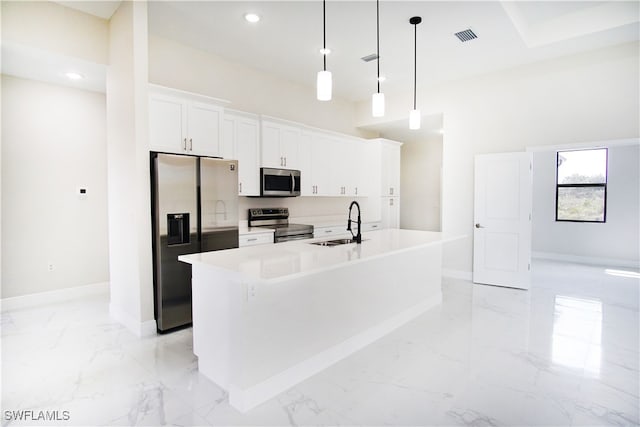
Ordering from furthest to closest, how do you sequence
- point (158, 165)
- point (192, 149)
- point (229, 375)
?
1. point (192, 149)
2. point (158, 165)
3. point (229, 375)

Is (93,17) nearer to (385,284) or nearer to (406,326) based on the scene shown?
(385,284)

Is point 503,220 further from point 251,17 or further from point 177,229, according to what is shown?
point 177,229

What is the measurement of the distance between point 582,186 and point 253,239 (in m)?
6.89

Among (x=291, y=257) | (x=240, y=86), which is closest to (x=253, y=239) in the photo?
(x=291, y=257)

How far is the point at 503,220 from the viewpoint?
16.5 feet

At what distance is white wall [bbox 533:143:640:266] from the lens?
6516 millimetres

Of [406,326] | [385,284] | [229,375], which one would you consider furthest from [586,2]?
[229,375]

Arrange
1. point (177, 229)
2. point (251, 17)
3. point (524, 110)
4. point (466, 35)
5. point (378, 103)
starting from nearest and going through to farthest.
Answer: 1. point (378, 103)
2. point (177, 229)
3. point (251, 17)
4. point (466, 35)
5. point (524, 110)

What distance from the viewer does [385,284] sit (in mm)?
3309

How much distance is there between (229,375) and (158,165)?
78.3 inches

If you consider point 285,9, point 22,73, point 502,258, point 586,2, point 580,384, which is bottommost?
point 580,384

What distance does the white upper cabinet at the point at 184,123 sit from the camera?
→ 335 cm

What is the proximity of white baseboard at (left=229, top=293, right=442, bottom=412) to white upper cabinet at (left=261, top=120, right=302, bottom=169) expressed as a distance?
263cm

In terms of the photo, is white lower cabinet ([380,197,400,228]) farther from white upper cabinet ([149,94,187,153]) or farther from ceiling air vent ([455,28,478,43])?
white upper cabinet ([149,94,187,153])
